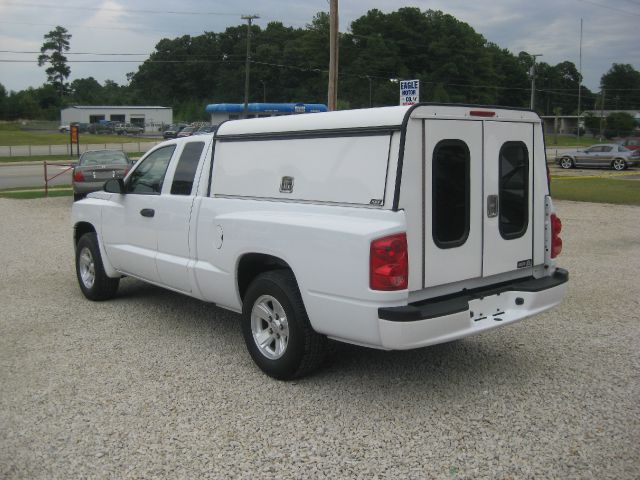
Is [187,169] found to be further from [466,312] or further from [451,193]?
[466,312]

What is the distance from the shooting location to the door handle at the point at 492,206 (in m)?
5.01

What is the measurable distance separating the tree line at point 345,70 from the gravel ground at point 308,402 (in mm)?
84679

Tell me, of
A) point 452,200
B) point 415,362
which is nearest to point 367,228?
point 452,200

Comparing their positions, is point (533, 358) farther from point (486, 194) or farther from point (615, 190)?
point (615, 190)

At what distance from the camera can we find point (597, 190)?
23.0 metres

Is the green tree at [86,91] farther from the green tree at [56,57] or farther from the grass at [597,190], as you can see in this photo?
the grass at [597,190]

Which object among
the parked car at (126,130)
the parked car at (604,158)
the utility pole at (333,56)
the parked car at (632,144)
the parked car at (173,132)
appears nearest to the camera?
the utility pole at (333,56)

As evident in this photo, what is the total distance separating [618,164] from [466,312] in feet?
108

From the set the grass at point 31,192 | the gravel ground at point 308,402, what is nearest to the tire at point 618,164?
the grass at point 31,192

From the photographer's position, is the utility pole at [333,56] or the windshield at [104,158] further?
the utility pole at [333,56]

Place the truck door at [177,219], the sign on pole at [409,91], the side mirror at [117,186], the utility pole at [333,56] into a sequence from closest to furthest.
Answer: the truck door at [177,219], the side mirror at [117,186], the sign on pole at [409,91], the utility pole at [333,56]

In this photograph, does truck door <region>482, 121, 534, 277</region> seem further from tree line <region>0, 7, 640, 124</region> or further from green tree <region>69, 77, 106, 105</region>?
green tree <region>69, 77, 106, 105</region>

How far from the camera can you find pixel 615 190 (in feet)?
75.9

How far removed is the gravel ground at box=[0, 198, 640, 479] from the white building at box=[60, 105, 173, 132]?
4160 inches
